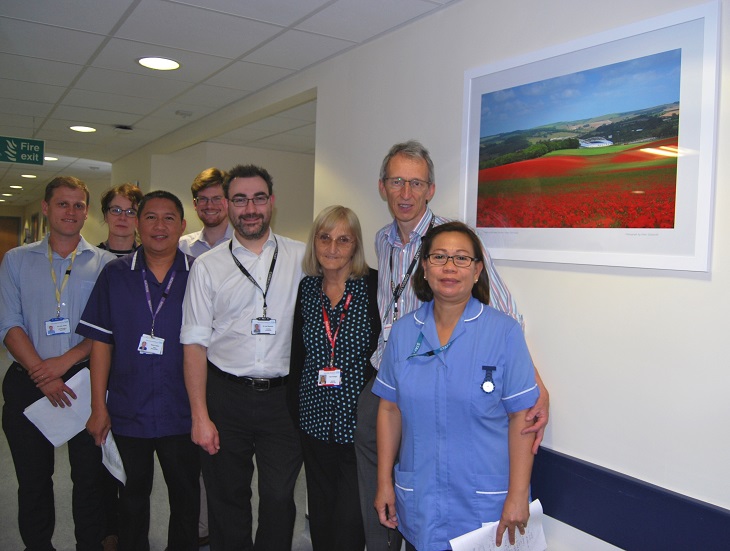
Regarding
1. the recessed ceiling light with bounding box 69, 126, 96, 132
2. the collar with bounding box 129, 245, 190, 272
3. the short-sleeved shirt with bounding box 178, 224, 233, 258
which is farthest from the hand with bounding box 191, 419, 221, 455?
the recessed ceiling light with bounding box 69, 126, 96, 132

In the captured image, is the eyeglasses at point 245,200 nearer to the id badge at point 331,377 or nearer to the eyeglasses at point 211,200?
the id badge at point 331,377

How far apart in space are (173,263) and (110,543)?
5.04ft

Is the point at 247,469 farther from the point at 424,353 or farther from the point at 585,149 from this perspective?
the point at 585,149

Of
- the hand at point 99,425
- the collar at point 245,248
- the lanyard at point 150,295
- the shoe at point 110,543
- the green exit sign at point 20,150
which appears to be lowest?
the shoe at point 110,543

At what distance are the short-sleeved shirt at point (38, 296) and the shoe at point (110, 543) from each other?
3.34 feet

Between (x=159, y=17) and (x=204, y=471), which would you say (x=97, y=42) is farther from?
(x=204, y=471)

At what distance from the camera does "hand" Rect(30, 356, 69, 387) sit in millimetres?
2715

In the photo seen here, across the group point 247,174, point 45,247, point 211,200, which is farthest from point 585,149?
point 45,247

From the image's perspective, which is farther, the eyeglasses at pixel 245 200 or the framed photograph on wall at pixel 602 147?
the eyeglasses at pixel 245 200

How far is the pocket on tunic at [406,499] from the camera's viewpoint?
1884mm

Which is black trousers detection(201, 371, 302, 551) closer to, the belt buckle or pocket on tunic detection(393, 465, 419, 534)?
the belt buckle

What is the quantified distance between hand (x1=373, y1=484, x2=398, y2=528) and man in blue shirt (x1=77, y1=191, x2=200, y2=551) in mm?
1051

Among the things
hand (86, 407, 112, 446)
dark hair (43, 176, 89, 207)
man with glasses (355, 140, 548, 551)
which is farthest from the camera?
dark hair (43, 176, 89, 207)

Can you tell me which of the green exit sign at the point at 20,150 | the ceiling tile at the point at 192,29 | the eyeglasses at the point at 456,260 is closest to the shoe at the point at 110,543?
the eyeglasses at the point at 456,260
